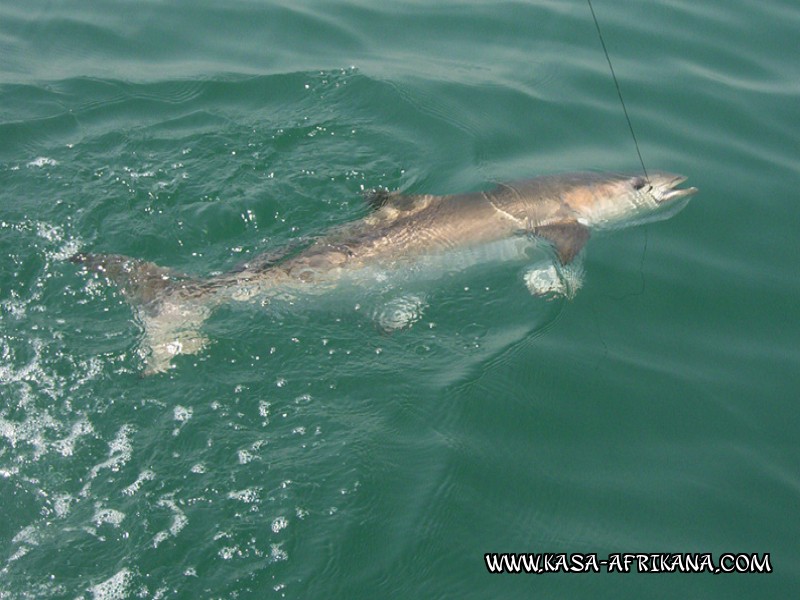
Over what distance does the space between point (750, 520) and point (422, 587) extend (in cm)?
198

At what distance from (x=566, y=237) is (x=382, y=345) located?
203 centimetres

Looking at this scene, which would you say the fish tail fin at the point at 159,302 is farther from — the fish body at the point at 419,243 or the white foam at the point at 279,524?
the white foam at the point at 279,524

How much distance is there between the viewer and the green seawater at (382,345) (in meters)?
4.35

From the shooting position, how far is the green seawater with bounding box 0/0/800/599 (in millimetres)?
4352

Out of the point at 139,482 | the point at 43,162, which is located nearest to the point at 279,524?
the point at 139,482

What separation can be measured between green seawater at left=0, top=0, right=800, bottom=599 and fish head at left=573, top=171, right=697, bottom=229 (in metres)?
0.24

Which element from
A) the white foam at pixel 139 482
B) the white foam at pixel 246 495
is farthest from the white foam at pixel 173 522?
the white foam at pixel 246 495

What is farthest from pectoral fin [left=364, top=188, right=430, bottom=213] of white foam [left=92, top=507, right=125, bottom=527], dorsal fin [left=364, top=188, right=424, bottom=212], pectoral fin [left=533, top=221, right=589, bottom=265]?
white foam [left=92, top=507, right=125, bottom=527]

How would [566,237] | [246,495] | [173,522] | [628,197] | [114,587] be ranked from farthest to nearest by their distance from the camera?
[628,197] < [566,237] < [246,495] < [173,522] < [114,587]

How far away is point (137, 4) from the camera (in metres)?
10.4

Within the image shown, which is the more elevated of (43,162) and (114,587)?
(43,162)

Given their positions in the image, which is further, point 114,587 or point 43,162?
point 43,162

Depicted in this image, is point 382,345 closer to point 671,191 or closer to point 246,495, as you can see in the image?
point 246,495

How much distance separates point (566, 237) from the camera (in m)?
6.69
